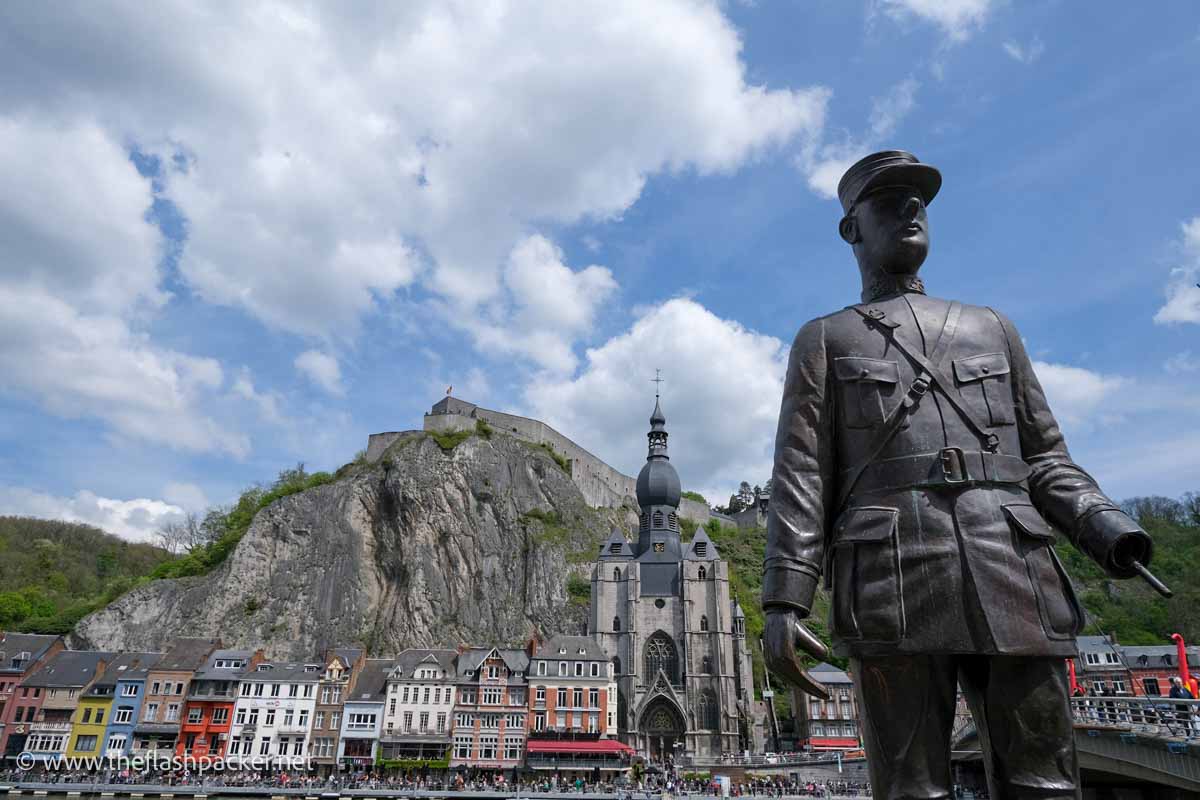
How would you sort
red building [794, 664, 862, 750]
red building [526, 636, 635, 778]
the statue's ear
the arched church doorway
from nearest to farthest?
the statue's ear
red building [526, 636, 635, 778]
red building [794, 664, 862, 750]
the arched church doorway

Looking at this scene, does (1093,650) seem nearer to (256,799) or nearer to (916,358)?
(256,799)

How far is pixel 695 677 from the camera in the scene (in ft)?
164

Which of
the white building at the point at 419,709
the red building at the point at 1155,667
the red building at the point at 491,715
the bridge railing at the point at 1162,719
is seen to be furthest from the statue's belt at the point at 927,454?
the red building at the point at 1155,667

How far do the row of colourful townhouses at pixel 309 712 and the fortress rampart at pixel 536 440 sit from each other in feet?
103

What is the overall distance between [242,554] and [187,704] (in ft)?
74.3

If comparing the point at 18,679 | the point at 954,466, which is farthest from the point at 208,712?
the point at 954,466

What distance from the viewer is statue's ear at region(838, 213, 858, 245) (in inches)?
163

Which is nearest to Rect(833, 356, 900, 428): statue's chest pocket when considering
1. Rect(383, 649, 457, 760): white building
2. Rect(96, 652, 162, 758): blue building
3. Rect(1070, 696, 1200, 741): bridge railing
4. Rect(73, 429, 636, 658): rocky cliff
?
Rect(1070, 696, 1200, 741): bridge railing

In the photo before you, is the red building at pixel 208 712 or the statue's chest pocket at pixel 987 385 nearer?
the statue's chest pocket at pixel 987 385

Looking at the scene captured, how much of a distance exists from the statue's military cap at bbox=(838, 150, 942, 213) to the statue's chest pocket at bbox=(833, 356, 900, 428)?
103cm

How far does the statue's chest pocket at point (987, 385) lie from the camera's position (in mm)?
3545

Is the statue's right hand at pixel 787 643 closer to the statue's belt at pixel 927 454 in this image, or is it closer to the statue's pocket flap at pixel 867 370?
the statue's belt at pixel 927 454

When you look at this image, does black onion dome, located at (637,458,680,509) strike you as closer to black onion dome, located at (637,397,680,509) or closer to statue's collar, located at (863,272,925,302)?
black onion dome, located at (637,397,680,509)

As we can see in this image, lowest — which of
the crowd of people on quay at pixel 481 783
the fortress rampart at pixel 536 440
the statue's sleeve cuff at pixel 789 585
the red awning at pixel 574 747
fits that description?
the crowd of people on quay at pixel 481 783
